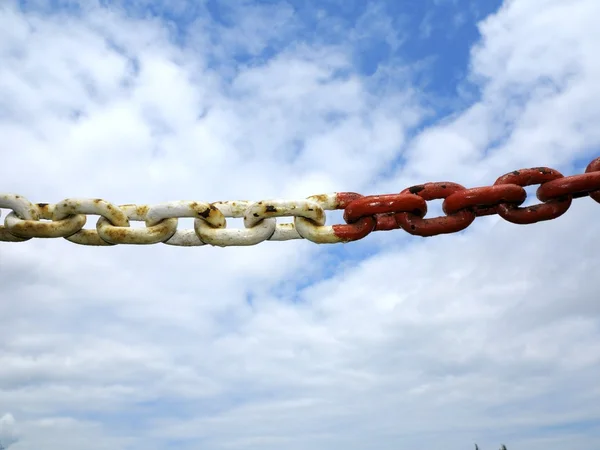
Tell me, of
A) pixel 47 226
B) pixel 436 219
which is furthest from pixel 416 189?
pixel 47 226

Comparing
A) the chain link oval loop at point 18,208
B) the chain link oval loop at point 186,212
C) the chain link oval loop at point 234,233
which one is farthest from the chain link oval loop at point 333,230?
the chain link oval loop at point 18,208

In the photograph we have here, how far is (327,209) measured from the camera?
297cm

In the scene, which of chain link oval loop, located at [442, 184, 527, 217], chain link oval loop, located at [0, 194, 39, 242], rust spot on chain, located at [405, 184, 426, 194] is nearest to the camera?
chain link oval loop, located at [442, 184, 527, 217]

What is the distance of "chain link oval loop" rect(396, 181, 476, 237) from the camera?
2869 mm

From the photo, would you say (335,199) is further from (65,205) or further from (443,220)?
(65,205)

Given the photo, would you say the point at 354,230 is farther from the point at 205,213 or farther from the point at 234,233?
the point at 205,213

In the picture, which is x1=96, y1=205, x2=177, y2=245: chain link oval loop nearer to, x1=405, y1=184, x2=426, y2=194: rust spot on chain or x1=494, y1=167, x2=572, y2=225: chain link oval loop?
x1=405, y1=184, x2=426, y2=194: rust spot on chain

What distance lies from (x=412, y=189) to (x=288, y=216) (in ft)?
2.14

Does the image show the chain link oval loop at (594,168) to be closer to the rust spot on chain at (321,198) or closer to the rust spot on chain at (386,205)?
the rust spot on chain at (386,205)

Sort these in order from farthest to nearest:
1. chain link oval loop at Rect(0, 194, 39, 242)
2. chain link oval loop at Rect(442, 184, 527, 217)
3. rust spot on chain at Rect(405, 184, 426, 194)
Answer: chain link oval loop at Rect(0, 194, 39, 242) < rust spot on chain at Rect(405, 184, 426, 194) < chain link oval loop at Rect(442, 184, 527, 217)

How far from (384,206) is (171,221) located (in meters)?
1.07

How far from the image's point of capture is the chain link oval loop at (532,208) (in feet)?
9.50

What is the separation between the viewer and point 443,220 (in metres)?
2.88

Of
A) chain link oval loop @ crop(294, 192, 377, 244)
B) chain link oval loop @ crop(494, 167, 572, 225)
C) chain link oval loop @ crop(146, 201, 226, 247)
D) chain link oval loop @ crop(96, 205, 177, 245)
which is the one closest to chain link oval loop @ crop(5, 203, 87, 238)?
chain link oval loop @ crop(96, 205, 177, 245)
